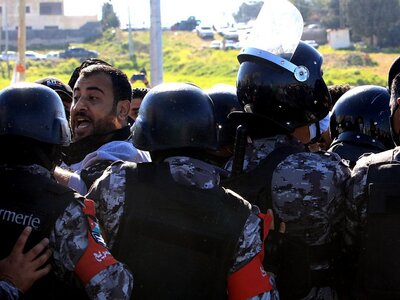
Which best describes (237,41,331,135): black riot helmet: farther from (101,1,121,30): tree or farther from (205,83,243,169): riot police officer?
(101,1,121,30): tree

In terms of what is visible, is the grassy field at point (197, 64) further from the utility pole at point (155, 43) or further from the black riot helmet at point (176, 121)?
the black riot helmet at point (176, 121)

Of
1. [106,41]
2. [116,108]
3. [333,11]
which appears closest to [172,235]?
[116,108]

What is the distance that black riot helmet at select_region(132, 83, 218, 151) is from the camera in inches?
119

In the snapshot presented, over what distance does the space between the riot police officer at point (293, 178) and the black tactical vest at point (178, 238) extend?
33cm

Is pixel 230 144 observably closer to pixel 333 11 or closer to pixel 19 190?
pixel 19 190

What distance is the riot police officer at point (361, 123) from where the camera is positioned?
13.8 ft

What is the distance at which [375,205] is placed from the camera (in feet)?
9.82

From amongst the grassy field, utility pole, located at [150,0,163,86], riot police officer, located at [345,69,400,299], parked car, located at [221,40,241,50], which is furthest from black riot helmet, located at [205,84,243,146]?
parked car, located at [221,40,241,50]

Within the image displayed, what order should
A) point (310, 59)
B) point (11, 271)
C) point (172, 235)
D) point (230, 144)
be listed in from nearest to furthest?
point (11, 271) → point (172, 235) → point (310, 59) → point (230, 144)

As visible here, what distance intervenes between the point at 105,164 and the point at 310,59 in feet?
3.83

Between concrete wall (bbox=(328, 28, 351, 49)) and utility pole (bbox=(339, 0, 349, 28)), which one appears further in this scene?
utility pole (bbox=(339, 0, 349, 28))

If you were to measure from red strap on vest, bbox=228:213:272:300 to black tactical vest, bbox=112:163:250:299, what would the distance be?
0.05 meters

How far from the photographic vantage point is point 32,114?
2934mm

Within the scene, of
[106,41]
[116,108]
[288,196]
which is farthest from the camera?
[106,41]
